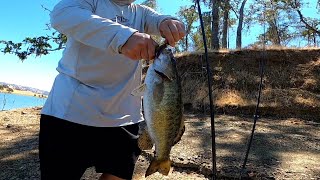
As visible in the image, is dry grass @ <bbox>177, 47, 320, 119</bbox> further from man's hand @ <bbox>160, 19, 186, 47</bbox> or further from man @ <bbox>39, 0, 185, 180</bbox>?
man's hand @ <bbox>160, 19, 186, 47</bbox>

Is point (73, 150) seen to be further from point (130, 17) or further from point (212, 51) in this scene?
point (212, 51)

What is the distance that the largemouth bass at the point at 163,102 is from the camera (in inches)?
55.9

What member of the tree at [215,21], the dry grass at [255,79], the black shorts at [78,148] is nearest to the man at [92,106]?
the black shorts at [78,148]

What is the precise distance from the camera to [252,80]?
11250mm

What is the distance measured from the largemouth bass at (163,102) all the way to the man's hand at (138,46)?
84 mm

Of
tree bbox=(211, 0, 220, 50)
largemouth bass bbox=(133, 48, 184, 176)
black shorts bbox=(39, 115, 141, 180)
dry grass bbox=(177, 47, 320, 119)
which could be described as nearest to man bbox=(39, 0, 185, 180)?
black shorts bbox=(39, 115, 141, 180)

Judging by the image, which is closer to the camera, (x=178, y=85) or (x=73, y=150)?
(x=178, y=85)

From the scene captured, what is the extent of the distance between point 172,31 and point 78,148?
2.33 ft

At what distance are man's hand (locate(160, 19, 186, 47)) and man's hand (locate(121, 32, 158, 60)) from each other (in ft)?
0.74

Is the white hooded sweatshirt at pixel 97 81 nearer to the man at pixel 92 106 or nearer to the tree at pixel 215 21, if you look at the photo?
the man at pixel 92 106

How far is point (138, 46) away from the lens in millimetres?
1287

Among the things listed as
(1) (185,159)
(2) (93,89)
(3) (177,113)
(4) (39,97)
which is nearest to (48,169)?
(2) (93,89)

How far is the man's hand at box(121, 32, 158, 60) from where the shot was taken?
4.23 ft

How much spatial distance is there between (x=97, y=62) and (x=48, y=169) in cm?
54
